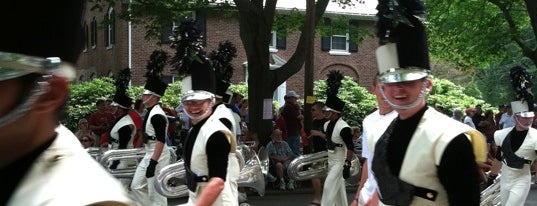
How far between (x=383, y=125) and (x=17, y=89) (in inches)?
145

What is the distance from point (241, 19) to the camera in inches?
671

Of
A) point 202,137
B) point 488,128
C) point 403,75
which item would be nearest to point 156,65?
point 202,137

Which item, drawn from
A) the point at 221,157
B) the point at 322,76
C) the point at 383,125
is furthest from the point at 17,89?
the point at 322,76

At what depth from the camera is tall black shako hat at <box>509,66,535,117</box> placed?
12.0 meters

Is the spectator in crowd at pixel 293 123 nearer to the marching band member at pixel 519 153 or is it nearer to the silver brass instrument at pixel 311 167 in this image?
the silver brass instrument at pixel 311 167

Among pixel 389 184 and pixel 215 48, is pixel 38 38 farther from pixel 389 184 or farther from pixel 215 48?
pixel 215 48

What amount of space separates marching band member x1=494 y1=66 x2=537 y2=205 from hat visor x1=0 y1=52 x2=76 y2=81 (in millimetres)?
10549

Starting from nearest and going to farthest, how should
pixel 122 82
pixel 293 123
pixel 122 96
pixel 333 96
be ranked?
pixel 333 96, pixel 122 96, pixel 122 82, pixel 293 123

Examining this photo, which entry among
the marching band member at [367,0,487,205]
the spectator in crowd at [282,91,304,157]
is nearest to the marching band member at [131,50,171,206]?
the spectator in crowd at [282,91,304,157]

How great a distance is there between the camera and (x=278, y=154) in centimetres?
1652

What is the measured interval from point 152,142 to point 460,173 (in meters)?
8.60

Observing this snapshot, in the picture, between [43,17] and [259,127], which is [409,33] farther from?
[259,127]

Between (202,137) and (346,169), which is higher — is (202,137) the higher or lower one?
the higher one

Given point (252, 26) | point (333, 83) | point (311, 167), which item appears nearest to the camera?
point (333, 83)
